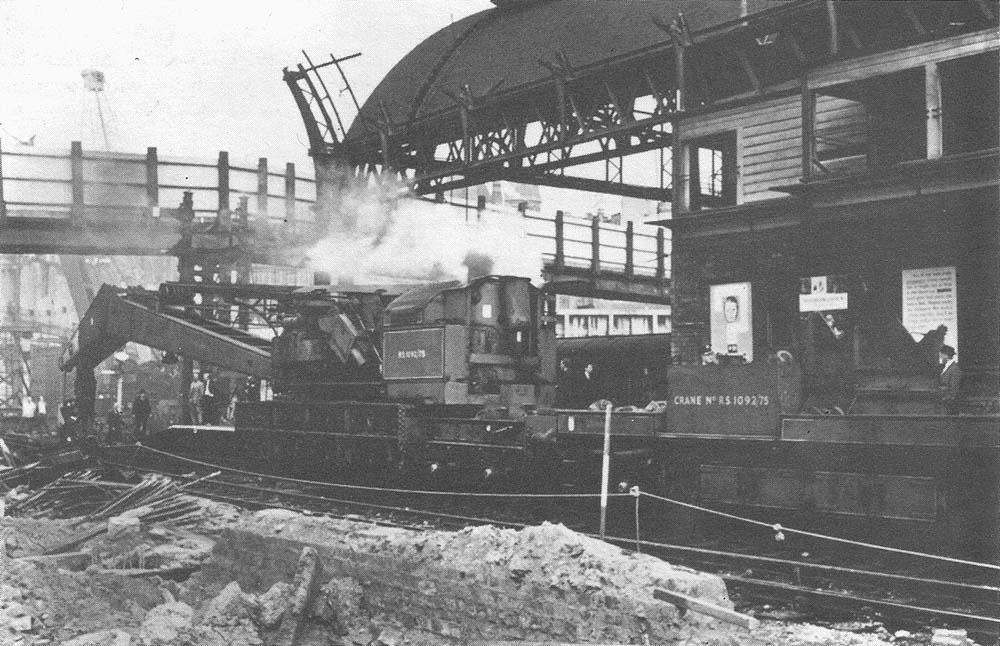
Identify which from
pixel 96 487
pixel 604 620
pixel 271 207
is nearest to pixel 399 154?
pixel 271 207

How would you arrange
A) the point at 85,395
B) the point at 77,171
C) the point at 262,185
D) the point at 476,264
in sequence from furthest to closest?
the point at 262,185, the point at 77,171, the point at 476,264, the point at 85,395

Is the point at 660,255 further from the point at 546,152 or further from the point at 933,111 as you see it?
the point at 933,111

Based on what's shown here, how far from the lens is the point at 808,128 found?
15344 mm

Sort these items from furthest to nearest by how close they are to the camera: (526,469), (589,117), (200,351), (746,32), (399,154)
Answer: (399,154), (589,117), (200,351), (746,32), (526,469)

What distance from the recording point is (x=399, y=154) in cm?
2575

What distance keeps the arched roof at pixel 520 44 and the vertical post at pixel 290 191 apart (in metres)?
2.69

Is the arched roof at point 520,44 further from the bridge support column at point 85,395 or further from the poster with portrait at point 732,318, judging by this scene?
the bridge support column at point 85,395

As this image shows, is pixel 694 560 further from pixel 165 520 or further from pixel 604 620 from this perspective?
pixel 165 520

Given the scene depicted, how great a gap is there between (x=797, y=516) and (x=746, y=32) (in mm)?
9856

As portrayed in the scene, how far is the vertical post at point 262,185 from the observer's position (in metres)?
28.0

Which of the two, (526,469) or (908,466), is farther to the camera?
(526,469)

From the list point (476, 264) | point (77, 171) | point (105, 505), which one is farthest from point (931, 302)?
point (77, 171)

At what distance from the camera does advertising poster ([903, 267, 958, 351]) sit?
13.8 m

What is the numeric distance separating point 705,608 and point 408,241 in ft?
61.9
